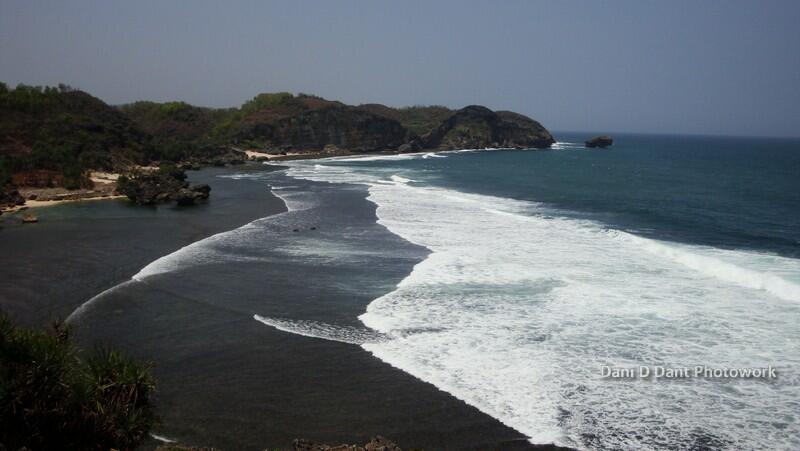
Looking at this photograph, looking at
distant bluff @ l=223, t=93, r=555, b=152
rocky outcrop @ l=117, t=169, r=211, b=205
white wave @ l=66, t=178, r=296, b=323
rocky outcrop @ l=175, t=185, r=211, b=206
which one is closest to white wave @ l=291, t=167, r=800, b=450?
white wave @ l=66, t=178, r=296, b=323

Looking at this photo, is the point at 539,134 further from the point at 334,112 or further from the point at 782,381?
the point at 782,381

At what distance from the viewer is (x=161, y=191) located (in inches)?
1898

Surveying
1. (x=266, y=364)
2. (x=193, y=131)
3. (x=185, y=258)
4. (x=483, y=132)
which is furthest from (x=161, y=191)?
(x=483, y=132)

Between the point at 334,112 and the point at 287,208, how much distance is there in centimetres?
8798

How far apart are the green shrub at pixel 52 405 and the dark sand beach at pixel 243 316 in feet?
9.19

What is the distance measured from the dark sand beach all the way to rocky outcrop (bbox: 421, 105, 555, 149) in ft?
383

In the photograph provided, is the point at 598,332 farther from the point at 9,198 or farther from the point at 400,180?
the point at 400,180

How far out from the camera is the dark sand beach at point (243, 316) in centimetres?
1227

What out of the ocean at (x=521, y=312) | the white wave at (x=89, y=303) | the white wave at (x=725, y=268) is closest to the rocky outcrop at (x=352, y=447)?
the ocean at (x=521, y=312)

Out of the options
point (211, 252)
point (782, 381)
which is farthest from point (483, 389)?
point (211, 252)

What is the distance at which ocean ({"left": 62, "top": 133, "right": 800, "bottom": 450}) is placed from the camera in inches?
514

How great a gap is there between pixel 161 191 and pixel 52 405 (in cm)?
4312

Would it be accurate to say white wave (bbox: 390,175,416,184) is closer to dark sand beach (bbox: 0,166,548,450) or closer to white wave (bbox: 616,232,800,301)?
dark sand beach (bbox: 0,166,548,450)

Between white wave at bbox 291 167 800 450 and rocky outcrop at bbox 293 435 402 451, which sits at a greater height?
rocky outcrop at bbox 293 435 402 451
